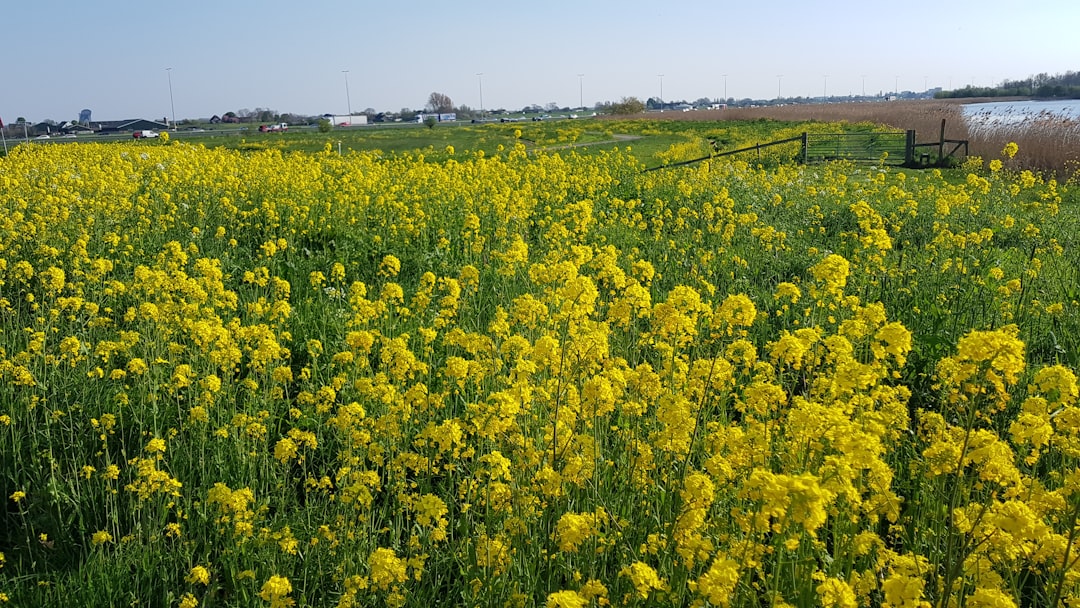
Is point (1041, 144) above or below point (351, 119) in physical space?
below

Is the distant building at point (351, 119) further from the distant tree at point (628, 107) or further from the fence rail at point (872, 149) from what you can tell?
the fence rail at point (872, 149)

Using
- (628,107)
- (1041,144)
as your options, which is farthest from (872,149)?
(628,107)

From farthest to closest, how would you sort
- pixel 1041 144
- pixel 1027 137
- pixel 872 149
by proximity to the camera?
pixel 872 149 < pixel 1027 137 < pixel 1041 144

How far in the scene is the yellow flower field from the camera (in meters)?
2.27

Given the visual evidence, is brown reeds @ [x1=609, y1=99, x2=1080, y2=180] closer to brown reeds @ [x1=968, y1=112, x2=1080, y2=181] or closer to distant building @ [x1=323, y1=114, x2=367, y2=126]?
brown reeds @ [x1=968, y1=112, x2=1080, y2=181]

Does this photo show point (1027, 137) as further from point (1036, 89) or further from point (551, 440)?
point (1036, 89)

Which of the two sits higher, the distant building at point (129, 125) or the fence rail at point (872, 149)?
the distant building at point (129, 125)

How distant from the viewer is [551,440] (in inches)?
116

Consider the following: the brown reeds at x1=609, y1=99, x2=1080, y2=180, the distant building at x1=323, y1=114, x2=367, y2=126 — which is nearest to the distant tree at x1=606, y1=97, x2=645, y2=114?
the distant building at x1=323, y1=114, x2=367, y2=126

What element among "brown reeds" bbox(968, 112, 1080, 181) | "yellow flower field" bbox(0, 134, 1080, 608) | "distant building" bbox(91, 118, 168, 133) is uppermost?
"distant building" bbox(91, 118, 168, 133)

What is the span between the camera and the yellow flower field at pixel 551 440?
227cm

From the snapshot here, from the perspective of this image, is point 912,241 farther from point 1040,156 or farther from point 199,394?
point 1040,156

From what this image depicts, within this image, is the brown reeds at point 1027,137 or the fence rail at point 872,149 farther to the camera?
the fence rail at point 872,149

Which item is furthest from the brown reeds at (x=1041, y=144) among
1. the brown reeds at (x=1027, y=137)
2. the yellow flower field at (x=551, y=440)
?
the yellow flower field at (x=551, y=440)
